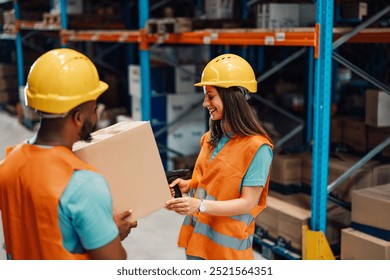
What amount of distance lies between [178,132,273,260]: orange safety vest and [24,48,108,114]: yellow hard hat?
0.97 metres

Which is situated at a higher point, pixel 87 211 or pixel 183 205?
pixel 87 211

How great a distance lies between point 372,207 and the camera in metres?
3.97

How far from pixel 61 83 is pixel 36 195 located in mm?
377

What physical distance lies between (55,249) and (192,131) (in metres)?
5.21

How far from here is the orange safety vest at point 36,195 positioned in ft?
5.51

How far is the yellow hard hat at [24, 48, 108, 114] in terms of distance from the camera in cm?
172

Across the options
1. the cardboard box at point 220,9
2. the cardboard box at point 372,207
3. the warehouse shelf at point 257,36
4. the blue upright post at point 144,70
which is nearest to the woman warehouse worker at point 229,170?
the warehouse shelf at point 257,36

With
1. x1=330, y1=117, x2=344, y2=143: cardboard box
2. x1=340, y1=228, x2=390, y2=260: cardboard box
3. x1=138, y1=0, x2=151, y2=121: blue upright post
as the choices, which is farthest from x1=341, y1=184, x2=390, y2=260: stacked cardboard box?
x1=138, y1=0, x2=151, y2=121: blue upright post

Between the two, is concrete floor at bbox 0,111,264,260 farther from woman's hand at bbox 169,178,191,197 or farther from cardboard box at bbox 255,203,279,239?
woman's hand at bbox 169,178,191,197

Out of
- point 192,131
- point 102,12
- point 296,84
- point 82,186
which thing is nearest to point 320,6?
point 82,186

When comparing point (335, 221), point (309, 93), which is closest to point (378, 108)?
point (335, 221)

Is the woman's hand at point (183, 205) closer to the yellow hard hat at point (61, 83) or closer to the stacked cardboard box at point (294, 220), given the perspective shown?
the yellow hard hat at point (61, 83)

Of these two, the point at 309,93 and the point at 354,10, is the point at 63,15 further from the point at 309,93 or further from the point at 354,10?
the point at 354,10

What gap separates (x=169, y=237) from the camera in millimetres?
5250
